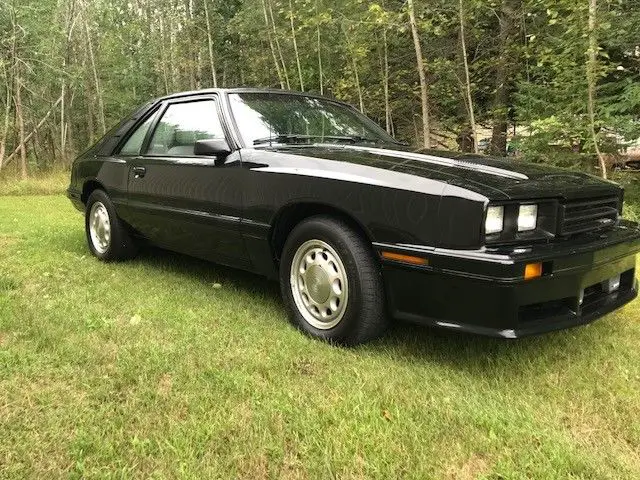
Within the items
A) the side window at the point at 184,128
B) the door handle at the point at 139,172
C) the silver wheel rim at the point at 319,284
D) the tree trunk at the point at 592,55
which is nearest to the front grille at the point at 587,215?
the silver wheel rim at the point at 319,284

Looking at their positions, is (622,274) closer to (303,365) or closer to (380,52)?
(303,365)

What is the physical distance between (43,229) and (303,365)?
5.23 meters

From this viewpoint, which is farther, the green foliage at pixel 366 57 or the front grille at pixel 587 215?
the green foliage at pixel 366 57

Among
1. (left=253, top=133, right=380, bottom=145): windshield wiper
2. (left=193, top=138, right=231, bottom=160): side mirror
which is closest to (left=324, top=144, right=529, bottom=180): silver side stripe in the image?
(left=253, top=133, right=380, bottom=145): windshield wiper

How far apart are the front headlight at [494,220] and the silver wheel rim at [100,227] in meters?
3.48

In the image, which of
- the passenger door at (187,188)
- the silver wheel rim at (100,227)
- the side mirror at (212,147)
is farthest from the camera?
the silver wheel rim at (100,227)

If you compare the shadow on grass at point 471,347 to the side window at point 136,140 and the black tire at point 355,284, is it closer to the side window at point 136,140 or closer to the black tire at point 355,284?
the black tire at point 355,284

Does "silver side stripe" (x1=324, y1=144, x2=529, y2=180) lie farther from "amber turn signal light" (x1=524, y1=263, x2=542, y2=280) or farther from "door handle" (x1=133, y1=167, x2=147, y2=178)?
"door handle" (x1=133, y1=167, x2=147, y2=178)

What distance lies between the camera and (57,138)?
86.3ft

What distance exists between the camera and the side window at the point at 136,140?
448cm

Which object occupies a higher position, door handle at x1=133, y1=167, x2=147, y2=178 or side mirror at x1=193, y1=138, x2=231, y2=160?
side mirror at x1=193, y1=138, x2=231, y2=160

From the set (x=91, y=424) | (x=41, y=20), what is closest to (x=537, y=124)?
(x=91, y=424)

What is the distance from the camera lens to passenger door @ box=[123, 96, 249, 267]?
138 inches

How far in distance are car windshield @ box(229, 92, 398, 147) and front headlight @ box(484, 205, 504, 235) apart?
61.0 inches
